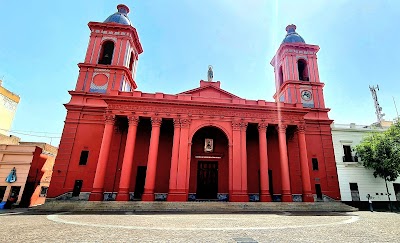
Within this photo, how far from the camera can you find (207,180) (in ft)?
64.7

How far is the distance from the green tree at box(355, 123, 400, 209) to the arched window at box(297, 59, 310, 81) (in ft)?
29.2

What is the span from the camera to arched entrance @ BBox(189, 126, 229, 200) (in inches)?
759

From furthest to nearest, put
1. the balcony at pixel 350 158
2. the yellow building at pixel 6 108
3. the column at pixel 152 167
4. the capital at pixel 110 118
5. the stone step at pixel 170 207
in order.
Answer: the yellow building at pixel 6 108 → the balcony at pixel 350 158 → the capital at pixel 110 118 → the column at pixel 152 167 → the stone step at pixel 170 207

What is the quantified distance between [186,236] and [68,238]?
2978 mm

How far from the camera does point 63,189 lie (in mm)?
16953

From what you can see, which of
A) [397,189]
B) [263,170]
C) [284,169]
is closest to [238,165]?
[263,170]

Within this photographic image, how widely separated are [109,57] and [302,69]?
70.8 feet

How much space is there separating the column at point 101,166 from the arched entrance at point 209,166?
287 inches

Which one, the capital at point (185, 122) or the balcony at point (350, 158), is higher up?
the capital at point (185, 122)

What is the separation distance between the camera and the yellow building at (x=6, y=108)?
1096 inches

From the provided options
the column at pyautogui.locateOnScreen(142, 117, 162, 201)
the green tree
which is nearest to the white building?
the green tree

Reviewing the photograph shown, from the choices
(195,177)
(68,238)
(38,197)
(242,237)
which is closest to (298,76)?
(195,177)

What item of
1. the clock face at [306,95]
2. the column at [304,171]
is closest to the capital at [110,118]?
the column at [304,171]

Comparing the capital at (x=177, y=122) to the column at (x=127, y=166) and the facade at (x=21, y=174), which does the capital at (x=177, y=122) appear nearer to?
the column at (x=127, y=166)
